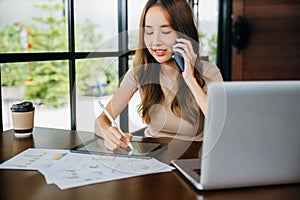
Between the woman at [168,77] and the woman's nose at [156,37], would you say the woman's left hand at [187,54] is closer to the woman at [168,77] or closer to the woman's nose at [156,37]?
the woman at [168,77]

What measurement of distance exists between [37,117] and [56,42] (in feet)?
1.35

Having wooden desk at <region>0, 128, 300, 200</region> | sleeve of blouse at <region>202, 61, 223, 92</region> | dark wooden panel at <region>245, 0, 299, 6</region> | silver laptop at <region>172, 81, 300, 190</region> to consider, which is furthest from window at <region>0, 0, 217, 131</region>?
dark wooden panel at <region>245, 0, 299, 6</region>

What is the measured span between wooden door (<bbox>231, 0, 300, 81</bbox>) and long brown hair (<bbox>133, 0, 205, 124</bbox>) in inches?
98.5

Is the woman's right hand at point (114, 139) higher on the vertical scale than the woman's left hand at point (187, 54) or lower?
lower

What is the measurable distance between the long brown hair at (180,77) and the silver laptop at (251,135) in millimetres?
757

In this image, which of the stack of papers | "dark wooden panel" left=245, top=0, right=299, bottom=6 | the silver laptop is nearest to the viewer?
the silver laptop

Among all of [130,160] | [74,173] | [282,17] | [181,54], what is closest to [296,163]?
[130,160]

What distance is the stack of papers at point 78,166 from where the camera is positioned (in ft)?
3.77

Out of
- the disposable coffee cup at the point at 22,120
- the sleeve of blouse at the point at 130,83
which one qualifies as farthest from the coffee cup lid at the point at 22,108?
the sleeve of blouse at the point at 130,83

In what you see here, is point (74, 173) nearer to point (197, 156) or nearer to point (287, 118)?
point (197, 156)

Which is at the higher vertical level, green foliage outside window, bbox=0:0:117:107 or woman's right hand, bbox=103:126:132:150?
green foliage outside window, bbox=0:0:117:107

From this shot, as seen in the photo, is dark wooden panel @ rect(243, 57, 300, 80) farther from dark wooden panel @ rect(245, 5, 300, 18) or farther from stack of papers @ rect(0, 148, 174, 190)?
stack of papers @ rect(0, 148, 174, 190)

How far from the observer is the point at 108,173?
1.19m

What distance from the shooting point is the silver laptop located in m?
1.00
